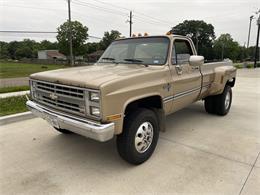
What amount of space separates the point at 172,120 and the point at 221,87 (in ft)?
4.69

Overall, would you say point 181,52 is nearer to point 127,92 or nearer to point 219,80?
point 219,80

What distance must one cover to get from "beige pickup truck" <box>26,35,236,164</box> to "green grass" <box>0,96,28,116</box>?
208 centimetres

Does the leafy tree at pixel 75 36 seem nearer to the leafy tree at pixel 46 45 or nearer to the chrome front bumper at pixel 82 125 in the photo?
the chrome front bumper at pixel 82 125

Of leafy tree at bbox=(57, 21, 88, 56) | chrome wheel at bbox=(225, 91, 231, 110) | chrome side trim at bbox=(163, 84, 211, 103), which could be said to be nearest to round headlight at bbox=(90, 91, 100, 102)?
chrome side trim at bbox=(163, 84, 211, 103)

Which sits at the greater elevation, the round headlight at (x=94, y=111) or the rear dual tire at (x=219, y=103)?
the round headlight at (x=94, y=111)

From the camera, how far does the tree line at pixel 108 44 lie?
44.6 meters

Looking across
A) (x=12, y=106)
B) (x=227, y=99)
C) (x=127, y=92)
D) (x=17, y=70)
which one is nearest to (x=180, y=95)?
(x=127, y=92)

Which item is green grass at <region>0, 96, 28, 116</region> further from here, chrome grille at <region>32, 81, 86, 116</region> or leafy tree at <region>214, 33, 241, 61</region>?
leafy tree at <region>214, 33, 241, 61</region>

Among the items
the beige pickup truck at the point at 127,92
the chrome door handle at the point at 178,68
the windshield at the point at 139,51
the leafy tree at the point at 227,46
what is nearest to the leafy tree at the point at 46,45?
the leafy tree at the point at 227,46

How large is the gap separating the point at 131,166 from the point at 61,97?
1.42m

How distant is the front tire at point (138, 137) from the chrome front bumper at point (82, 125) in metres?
0.39

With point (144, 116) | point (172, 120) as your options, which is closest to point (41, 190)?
point (144, 116)

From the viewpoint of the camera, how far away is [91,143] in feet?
12.9

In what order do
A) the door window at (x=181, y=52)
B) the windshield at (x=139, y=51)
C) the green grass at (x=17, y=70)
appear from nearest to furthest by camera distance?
the windshield at (x=139, y=51)
the door window at (x=181, y=52)
the green grass at (x=17, y=70)
